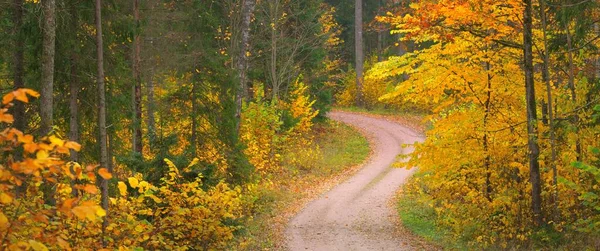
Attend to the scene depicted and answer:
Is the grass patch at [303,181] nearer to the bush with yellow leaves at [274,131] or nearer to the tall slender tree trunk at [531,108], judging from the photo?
the bush with yellow leaves at [274,131]

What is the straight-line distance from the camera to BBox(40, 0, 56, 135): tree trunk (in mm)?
10680

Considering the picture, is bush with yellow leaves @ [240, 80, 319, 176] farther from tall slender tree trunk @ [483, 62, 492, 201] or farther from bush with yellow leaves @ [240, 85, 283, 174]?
tall slender tree trunk @ [483, 62, 492, 201]

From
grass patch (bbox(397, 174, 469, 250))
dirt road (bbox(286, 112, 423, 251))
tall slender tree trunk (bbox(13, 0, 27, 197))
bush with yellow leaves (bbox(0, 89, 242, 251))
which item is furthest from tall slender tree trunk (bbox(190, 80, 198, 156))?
grass patch (bbox(397, 174, 469, 250))

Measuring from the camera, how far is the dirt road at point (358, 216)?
14.2 meters

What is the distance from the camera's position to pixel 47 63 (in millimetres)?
10812

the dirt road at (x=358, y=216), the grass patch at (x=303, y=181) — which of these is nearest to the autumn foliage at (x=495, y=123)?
the dirt road at (x=358, y=216)

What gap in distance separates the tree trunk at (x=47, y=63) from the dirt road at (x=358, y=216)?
603 cm

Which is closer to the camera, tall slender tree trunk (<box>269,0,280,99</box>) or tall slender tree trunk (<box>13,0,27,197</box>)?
tall slender tree trunk (<box>13,0,27,197</box>)

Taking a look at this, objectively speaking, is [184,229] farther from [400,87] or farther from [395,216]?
[395,216]

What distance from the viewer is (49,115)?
426 inches

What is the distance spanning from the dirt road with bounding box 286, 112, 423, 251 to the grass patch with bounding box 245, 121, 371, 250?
1.52ft

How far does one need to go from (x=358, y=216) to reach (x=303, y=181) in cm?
622

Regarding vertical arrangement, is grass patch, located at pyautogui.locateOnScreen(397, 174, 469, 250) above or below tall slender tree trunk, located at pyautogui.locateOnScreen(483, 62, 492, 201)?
below

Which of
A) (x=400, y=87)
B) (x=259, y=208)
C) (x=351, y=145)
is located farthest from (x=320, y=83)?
(x=400, y=87)
